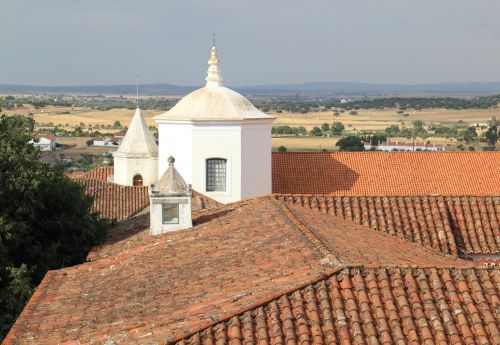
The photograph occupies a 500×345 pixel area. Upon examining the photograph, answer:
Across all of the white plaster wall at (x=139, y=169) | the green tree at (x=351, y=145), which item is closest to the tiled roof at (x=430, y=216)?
the white plaster wall at (x=139, y=169)

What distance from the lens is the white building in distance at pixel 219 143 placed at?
100ft

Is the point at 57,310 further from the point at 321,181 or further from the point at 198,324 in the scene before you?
the point at 321,181

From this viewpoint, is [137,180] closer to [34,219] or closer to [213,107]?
[213,107]

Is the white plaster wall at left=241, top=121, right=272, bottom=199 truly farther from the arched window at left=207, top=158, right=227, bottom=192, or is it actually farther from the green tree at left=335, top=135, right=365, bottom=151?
the green tree at left=335, top=135, right=365, bottom=151

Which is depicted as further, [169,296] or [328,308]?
[169,296]

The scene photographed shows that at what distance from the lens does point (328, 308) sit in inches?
445

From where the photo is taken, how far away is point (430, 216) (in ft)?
63.3

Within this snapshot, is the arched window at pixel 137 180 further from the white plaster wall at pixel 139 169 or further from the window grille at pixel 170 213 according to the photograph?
the window grille at pixel 170 213

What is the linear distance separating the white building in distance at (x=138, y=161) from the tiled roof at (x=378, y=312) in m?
25.6

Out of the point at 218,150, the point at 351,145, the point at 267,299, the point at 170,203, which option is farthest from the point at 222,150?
the point at 351,145

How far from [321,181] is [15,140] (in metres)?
12.2

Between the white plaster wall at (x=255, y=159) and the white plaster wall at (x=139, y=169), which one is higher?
the white plaster wall at (x=255, y=159)

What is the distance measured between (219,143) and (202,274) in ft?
53.6

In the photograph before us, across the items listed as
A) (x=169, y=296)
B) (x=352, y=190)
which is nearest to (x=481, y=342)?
(x=169, y=296)
